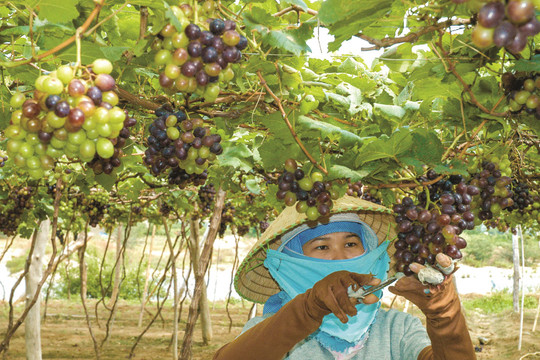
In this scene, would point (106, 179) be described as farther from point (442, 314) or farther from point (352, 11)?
point (442, 314)

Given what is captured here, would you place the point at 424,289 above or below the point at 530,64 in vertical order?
below

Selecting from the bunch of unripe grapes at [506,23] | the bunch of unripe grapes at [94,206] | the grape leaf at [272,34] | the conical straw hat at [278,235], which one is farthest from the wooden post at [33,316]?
the bunch of unripe grapes at [506,23]

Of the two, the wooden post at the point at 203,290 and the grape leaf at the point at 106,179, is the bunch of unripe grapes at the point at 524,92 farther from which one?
the wooden post at the point at 203,290

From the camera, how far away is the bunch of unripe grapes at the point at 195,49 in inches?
33.9

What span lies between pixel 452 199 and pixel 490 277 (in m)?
19.9

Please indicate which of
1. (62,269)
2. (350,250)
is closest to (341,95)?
(350,250)

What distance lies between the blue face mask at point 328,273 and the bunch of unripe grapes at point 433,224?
37cm

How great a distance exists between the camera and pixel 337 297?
4.63 ft

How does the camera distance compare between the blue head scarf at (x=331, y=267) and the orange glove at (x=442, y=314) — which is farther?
the blue head scarf at (x=331, y=267)

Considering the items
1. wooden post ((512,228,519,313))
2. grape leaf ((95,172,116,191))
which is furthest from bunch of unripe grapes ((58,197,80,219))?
wooden post ((512,228,519,313))

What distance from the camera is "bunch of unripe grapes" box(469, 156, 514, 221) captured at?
1750 millimetres

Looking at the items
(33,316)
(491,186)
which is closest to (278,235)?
(491,186)

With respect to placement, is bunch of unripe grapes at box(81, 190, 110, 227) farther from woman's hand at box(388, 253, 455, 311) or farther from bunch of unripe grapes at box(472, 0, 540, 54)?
bunch of unripe grapes at box(472, 0, 540, 54)

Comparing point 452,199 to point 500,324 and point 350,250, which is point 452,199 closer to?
point 350,250
